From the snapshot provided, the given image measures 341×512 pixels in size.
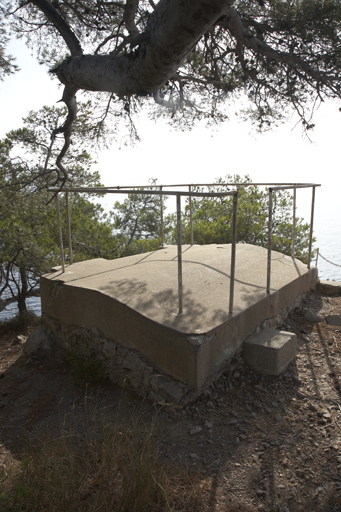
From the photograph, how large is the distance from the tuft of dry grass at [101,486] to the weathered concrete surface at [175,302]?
87 centimetres

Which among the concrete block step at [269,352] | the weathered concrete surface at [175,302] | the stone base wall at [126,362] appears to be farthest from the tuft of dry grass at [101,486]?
the concrete block step at [269,352]

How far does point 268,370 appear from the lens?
11.1 ft

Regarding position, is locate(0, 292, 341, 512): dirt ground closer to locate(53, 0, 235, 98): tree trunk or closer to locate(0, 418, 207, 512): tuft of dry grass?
locate(0, 418, 207, 512): tuft of dry grass

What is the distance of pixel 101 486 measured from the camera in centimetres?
206

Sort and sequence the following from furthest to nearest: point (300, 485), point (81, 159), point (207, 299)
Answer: point (81, 159) → point (207, 299) → point (300, 485)

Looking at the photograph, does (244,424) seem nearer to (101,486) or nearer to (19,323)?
(101,486)

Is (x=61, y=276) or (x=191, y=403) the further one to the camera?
(x=61, y=276)

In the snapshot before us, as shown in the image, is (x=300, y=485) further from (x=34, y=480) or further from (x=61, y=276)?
(x=61, y=276)

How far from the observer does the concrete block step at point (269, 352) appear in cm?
333

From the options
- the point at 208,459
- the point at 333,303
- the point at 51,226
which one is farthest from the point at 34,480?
the point at 51,226

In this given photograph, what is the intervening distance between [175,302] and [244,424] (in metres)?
1.19

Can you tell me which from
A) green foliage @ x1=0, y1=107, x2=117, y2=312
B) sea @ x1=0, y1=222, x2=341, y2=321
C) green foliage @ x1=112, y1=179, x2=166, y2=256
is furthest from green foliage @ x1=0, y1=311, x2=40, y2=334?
sea @ x1=0, y1=222, x2=341, y2=321

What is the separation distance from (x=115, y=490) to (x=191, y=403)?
105 centimetres

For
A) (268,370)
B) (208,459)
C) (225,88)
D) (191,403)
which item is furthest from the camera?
(225,88)
